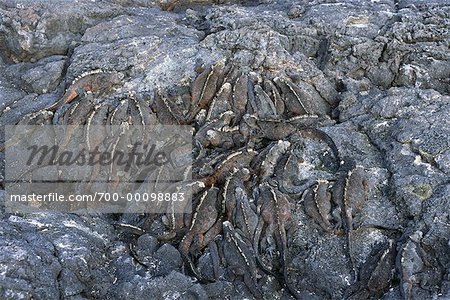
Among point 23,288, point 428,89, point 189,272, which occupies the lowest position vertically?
point 189,272

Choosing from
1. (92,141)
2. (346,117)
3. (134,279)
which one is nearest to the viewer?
(134,279)

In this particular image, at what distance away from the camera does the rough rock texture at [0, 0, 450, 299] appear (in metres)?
5.70

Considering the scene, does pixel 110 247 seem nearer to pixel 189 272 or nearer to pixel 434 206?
pixel 189 272

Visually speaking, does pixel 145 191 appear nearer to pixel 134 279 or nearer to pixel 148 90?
pixel 134 279

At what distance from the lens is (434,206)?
6.14m

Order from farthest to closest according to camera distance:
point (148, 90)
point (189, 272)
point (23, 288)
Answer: point (148, 90) → point (189, 272) → point (23, 288)

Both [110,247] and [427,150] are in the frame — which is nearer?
[110,247]

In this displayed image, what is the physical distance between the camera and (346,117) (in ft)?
26.0

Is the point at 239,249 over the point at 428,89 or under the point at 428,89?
under

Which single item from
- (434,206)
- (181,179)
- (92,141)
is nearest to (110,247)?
(181,179)

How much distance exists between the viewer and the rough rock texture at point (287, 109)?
5699mm

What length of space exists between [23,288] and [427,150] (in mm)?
4805

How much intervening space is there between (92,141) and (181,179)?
54.8 inches

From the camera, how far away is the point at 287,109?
820 centimetres
